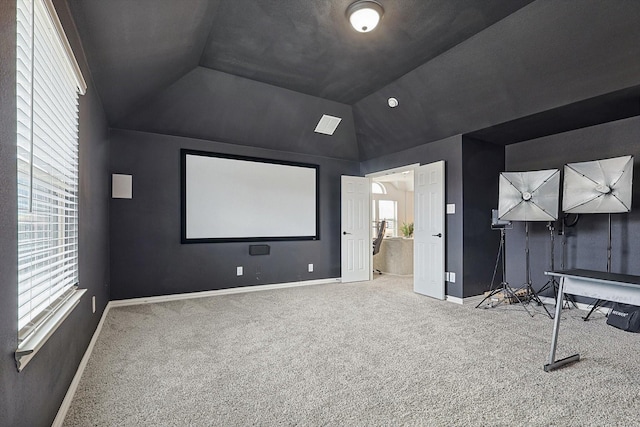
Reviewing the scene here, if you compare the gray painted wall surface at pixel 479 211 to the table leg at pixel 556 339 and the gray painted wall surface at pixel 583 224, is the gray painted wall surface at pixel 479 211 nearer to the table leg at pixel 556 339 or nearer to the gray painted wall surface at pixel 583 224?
the gray painted wall surface at pixel 583 224

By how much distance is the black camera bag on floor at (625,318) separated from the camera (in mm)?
3217

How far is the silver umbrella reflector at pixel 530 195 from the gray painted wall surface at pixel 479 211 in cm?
53

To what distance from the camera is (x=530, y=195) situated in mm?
3777

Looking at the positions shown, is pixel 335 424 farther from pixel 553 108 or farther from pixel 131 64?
pixel 553 108

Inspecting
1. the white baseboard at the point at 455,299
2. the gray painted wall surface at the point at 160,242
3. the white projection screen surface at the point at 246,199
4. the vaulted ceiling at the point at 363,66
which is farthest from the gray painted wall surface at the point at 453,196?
the gray painted wall surface at the point at 160,242

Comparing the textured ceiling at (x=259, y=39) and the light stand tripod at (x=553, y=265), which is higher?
the textured ceiling at (x=259, y=39)

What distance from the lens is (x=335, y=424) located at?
1759 millimetres

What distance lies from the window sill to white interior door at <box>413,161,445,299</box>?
4.12 m

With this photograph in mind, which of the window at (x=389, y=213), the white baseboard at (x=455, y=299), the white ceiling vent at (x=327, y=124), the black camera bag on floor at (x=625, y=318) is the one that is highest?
the white ceiling vent at (x=327, y=124)

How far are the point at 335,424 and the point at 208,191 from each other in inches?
147

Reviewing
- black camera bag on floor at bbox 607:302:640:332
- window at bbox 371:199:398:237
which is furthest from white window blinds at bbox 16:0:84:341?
window at bbox 371:199:398:237

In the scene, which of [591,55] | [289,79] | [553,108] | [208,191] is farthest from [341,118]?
[591,55]

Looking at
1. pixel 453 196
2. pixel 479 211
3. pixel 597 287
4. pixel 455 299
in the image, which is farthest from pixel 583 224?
pixel 597 287

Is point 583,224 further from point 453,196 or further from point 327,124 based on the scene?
point 327,124
